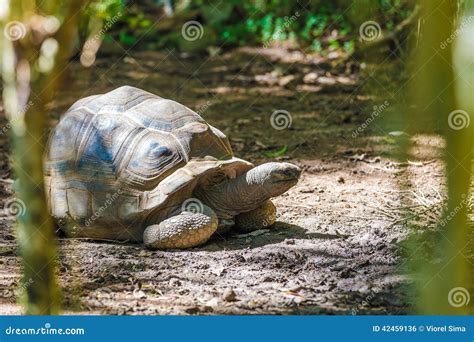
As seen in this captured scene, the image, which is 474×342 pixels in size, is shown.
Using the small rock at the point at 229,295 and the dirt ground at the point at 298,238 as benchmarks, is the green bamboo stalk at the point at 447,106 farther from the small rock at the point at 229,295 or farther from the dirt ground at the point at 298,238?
the small rock at the point at 229,295

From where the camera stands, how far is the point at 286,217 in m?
6.48

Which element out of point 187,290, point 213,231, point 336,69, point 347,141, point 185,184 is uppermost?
point 336,69

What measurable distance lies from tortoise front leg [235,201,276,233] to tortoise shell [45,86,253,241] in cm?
33

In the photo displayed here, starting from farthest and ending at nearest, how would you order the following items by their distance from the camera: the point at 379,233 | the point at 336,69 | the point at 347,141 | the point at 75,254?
the point at 336,69
the point at 347,141
the point at 379,233
the point at 75,254

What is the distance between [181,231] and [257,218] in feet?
2.51

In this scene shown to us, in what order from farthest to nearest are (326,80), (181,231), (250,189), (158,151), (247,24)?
(247,24)
(326,80)
(250,189)
(158,151)
(181,231)

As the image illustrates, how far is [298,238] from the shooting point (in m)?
5.86

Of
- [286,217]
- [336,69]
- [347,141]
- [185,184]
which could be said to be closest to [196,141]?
[185,184]

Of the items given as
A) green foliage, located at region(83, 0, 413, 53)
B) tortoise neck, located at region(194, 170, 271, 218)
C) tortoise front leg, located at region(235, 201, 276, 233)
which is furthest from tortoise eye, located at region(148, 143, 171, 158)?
green foliage, located at region(83, 0, 413, 53)

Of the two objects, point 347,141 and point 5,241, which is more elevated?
point 347,141

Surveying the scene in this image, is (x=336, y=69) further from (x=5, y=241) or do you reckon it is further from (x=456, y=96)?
(x=456, y=96)

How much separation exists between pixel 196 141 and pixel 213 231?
69 cm

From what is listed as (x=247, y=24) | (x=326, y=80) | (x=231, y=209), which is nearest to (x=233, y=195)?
(x=231, y=209)

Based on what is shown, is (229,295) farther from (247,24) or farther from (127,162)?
(247,24)
